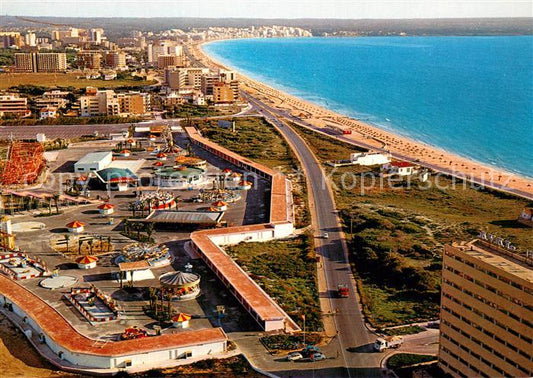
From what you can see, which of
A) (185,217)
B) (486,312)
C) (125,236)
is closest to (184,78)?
(185,217)

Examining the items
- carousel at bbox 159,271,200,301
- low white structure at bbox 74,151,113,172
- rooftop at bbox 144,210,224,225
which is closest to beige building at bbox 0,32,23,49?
low white structure at bbox 74,151,113,172

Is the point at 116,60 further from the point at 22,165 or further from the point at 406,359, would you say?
the point at 406,359

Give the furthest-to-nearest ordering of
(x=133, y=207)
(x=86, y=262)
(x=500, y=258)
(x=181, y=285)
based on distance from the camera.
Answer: (x=133, y=207)
(x=86, y=262)
(x=181, y=285)
(x=500, y=258)

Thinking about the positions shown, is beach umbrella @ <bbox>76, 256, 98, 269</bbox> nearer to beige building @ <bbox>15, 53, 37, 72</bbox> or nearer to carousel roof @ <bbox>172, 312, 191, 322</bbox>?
carousel roof @ <bbox>172, 312, 191, 322</bbox>

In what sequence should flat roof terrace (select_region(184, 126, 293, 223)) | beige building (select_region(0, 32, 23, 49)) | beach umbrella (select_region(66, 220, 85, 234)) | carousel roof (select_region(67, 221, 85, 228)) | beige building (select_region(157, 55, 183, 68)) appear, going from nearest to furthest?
beach umbrella (select_region(66, 220, 85, 234)), carousel roof (select_region(67, 221, 85, 228)), flat roof terrace (select_region(184, 126, 293, 223)), beige building (select_region(157, 55, 183, 68)), beige building (select_region(0, 32, 23, 49))

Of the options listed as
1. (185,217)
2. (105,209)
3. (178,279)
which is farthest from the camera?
(105,209)

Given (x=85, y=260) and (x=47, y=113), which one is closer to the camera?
(x=85, y=260)
